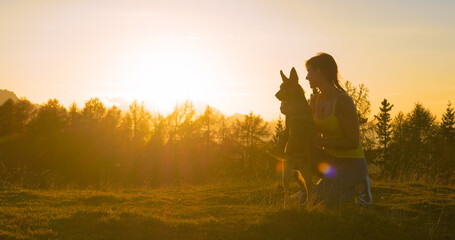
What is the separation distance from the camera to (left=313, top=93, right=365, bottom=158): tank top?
5.99 metres

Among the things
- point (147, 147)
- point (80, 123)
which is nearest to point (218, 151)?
point (147, 147)

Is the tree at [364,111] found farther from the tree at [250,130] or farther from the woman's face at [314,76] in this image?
the woman's face at [314,76]

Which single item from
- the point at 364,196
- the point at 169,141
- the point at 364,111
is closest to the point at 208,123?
the point at 169,141

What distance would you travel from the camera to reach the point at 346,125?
5816 millimetres

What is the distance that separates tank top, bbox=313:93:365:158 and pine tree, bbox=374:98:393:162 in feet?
166

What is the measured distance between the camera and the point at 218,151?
48938 millimetres

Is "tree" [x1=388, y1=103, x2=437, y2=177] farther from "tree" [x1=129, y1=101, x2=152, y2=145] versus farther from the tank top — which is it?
the tank top

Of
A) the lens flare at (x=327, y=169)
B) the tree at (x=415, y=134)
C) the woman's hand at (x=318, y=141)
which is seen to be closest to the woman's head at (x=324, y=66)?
the woman's hand at (x=318, y=141)

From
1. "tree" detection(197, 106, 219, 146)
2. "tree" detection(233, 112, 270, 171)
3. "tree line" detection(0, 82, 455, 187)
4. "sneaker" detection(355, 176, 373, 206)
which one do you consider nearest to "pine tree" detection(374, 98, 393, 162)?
"tree line" detection(0, 82, 455, 187)

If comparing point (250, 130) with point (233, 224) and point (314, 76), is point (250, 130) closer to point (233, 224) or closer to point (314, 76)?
point (314, 76)

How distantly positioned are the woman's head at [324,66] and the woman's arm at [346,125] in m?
0.42

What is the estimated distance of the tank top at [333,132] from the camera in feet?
19.6

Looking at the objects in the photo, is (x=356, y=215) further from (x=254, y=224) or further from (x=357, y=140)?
(x=254, y=224)

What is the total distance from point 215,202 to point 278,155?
310cm
